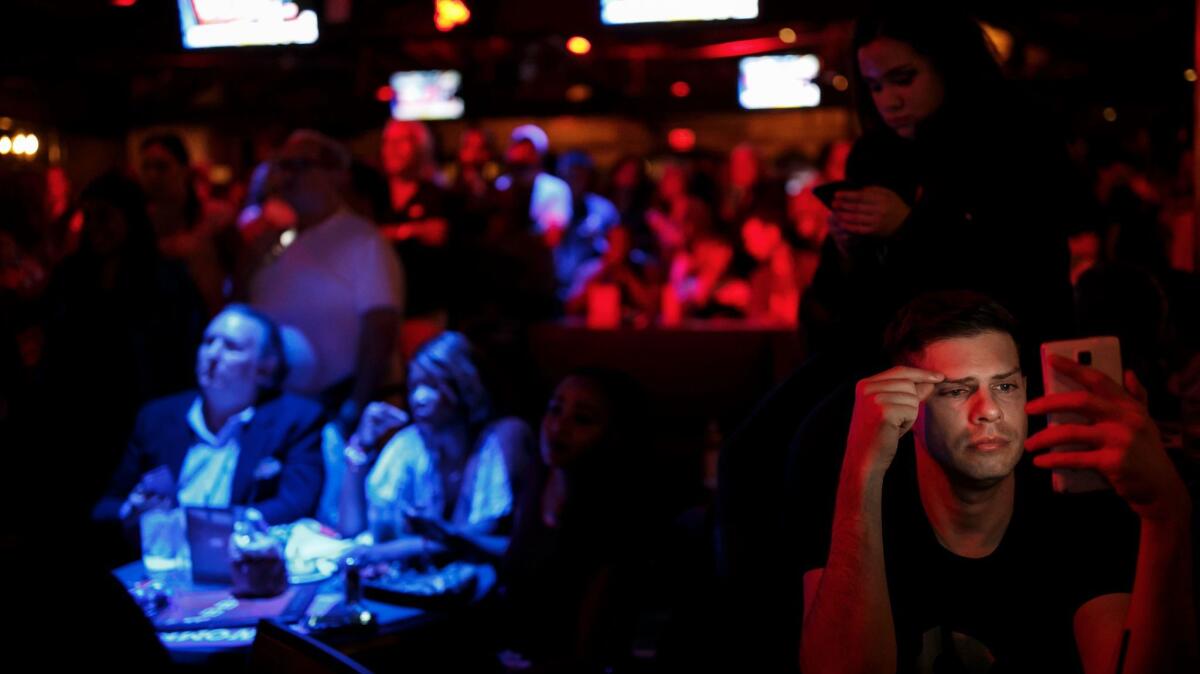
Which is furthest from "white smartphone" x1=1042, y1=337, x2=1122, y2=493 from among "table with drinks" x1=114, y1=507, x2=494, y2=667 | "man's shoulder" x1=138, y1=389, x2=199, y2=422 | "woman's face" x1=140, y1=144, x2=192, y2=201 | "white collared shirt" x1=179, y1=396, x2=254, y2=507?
"woman's face" x1=140, y1=144, x2=192, y2=201

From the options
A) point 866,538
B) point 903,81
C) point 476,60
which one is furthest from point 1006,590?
point 476,60

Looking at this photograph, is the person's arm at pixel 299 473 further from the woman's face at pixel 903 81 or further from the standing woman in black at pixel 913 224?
the woman's face at pixel 903 81

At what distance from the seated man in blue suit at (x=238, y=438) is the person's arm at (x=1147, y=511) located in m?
2.82

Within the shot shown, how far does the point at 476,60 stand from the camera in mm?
12820

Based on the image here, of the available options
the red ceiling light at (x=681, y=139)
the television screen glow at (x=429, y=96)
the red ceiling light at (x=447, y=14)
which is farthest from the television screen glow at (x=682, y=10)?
the red ceiling light at (x=681, y=139)

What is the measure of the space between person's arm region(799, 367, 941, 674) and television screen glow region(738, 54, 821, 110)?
8.75 metres

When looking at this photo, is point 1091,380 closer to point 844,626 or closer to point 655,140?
point 844,626

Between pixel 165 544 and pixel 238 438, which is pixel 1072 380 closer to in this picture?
pixel 165 544

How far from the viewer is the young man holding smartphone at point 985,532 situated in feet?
5.75

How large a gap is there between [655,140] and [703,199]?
1066 cm

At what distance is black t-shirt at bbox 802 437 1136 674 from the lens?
1.92 metres

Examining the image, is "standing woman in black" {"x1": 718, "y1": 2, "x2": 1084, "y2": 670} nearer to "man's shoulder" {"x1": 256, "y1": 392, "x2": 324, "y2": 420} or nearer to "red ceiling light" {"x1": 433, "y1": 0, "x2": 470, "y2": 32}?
"man's shoulder" {"x1": 256, "y1": 392, "x2": 324, "y2": 420}

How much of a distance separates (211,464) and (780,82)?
7.59m

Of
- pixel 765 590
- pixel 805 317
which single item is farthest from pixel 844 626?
pixel 805 317
